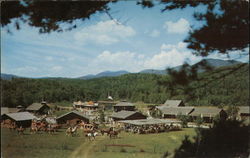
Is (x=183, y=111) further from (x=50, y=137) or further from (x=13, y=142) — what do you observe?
(x=13, y=142)

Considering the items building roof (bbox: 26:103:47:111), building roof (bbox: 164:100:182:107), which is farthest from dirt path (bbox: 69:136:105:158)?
building roof (bbox: 164:100:182:107)

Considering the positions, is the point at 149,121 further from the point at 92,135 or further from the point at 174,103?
the point at 92,135

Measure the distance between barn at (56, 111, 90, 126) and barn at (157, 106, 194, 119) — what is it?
1.52m

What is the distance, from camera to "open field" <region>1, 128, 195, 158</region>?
495 cm

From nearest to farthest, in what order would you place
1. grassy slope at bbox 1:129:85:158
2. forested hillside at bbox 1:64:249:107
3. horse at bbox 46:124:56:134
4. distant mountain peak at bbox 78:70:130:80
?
forested hillside at bbox 1:64:249:107 → grassy slope at bbox 1:129:85:158 → horse at bbox 46:124:56:134 → distant mountain peak at bbox 78:70:130:80

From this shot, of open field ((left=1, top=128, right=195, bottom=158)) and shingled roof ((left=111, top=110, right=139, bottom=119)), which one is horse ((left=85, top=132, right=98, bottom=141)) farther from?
shingled roof ((left=111, top=110, right=139, bottom=119))

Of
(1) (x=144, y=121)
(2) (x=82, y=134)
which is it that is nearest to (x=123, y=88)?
(1) (x=144, y=121)

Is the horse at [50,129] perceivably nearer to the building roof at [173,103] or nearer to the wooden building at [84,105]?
the wooden building at [84,105]

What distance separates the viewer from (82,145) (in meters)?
5.05

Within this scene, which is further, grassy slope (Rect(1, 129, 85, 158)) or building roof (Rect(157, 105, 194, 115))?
building roof (Rect(157, 105, 194, 115))

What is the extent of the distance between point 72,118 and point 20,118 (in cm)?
101

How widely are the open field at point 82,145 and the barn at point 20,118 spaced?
0.19 meters

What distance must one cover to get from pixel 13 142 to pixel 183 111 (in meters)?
3.38

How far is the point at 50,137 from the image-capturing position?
500cm
